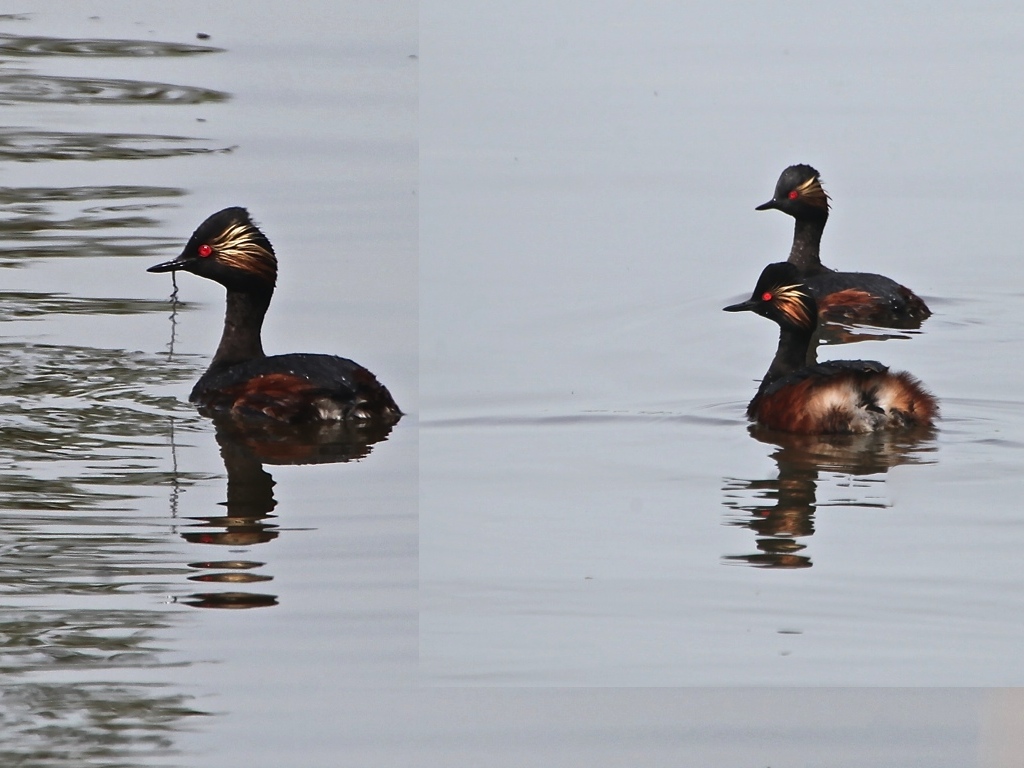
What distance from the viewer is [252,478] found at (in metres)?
8.84

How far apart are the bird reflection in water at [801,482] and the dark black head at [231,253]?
9.57 ft

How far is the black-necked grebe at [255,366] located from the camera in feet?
32.2

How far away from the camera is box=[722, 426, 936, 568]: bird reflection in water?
316 inches

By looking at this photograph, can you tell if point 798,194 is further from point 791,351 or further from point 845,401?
point 845,401

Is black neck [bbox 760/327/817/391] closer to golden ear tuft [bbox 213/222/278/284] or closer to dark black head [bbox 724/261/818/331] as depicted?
dark black head [bbox 724/261/818/331]

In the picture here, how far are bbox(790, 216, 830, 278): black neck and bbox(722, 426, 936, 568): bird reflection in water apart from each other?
14.4 feet

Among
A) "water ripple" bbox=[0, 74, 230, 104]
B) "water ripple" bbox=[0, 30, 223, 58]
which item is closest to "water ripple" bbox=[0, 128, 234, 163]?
"water ripple" bbox=[0, 74, 230, 104]

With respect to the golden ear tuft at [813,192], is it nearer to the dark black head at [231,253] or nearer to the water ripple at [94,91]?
the water ripple at [94,91]

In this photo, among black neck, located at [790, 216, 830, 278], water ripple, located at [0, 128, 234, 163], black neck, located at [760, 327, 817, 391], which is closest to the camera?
black neck, located at [760, 327, 817, 391]

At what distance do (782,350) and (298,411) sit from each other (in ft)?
9.23

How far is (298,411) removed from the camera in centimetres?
981

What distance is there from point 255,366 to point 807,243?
215 inches

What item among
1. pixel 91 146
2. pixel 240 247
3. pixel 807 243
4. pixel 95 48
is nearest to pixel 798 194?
pixel 807 243

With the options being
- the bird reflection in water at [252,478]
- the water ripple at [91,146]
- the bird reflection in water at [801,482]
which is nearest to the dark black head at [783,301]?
the bird reflection in water at [801,482]
